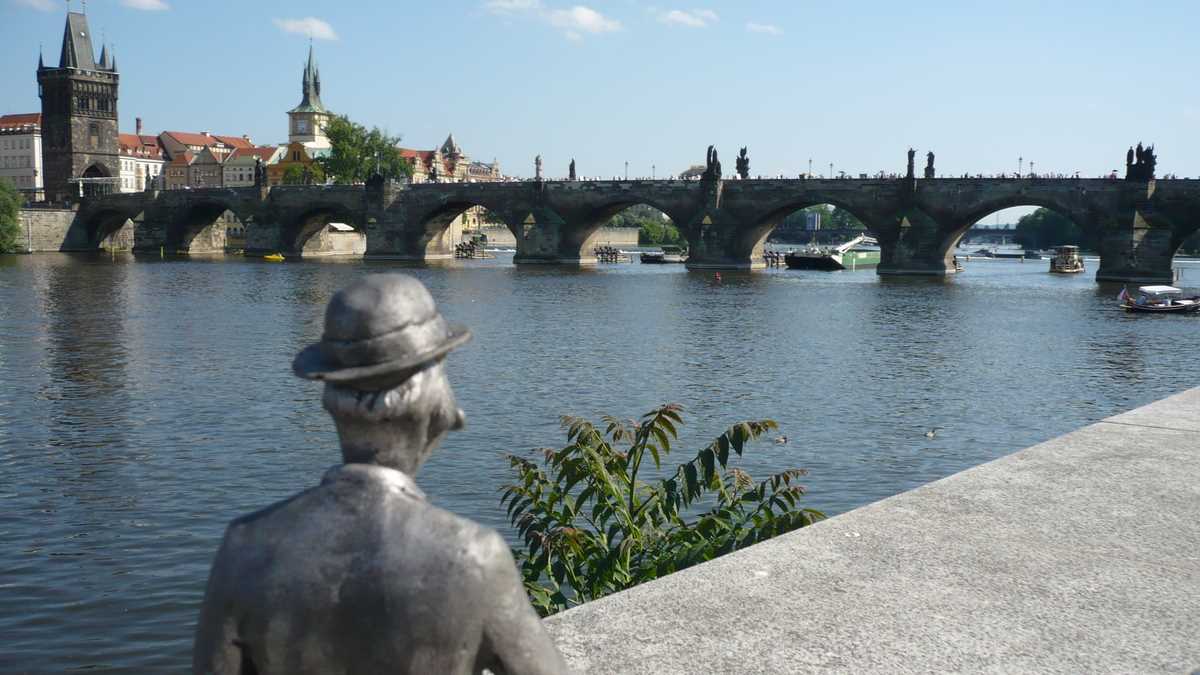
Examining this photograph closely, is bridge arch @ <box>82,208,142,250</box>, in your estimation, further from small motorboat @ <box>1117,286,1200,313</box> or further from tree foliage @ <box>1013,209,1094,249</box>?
tree foliage @ <box>1013,209,1094,249</box>

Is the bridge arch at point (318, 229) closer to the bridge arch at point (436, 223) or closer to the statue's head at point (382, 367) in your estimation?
the bridge arch at point (436, 223)

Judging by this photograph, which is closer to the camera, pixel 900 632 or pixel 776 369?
pixel 900 632

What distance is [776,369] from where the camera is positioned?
23.6 meters

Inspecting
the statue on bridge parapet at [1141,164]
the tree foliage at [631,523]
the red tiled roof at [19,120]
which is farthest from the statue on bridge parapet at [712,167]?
the red tiled roof at [19,120]

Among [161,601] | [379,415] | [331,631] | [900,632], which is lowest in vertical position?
[161,601]

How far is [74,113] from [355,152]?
30.2 m

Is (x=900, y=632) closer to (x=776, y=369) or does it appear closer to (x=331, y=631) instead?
(x=331, y=631)

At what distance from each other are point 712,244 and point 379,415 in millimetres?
69076

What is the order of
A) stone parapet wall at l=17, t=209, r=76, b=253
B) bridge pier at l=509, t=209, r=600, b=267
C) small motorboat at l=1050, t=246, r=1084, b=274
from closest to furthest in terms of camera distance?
bridge pier at l=509, t=209, r=600, b=267 < small motorboat at l=1050, t=246, r=1084, b=274 < stone parapet wall at l=17, t=209, r=76, b=253

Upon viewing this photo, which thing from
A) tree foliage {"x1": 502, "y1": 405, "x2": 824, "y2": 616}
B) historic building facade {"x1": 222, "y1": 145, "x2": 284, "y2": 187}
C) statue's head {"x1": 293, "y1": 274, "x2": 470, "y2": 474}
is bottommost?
tree foliage {"x1": 502, "y1": 405, "x2": 824, "y2": 616}

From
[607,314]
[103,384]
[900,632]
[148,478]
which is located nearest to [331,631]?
[900,632]

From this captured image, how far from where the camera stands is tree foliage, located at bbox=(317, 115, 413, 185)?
106812 millimetres

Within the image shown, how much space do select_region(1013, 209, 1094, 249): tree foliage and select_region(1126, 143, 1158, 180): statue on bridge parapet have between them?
279 feet

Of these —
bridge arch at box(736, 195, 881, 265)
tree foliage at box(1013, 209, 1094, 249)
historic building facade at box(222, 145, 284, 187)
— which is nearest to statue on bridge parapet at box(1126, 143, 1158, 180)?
bridge arch at box(736, 195, 881, 265)
